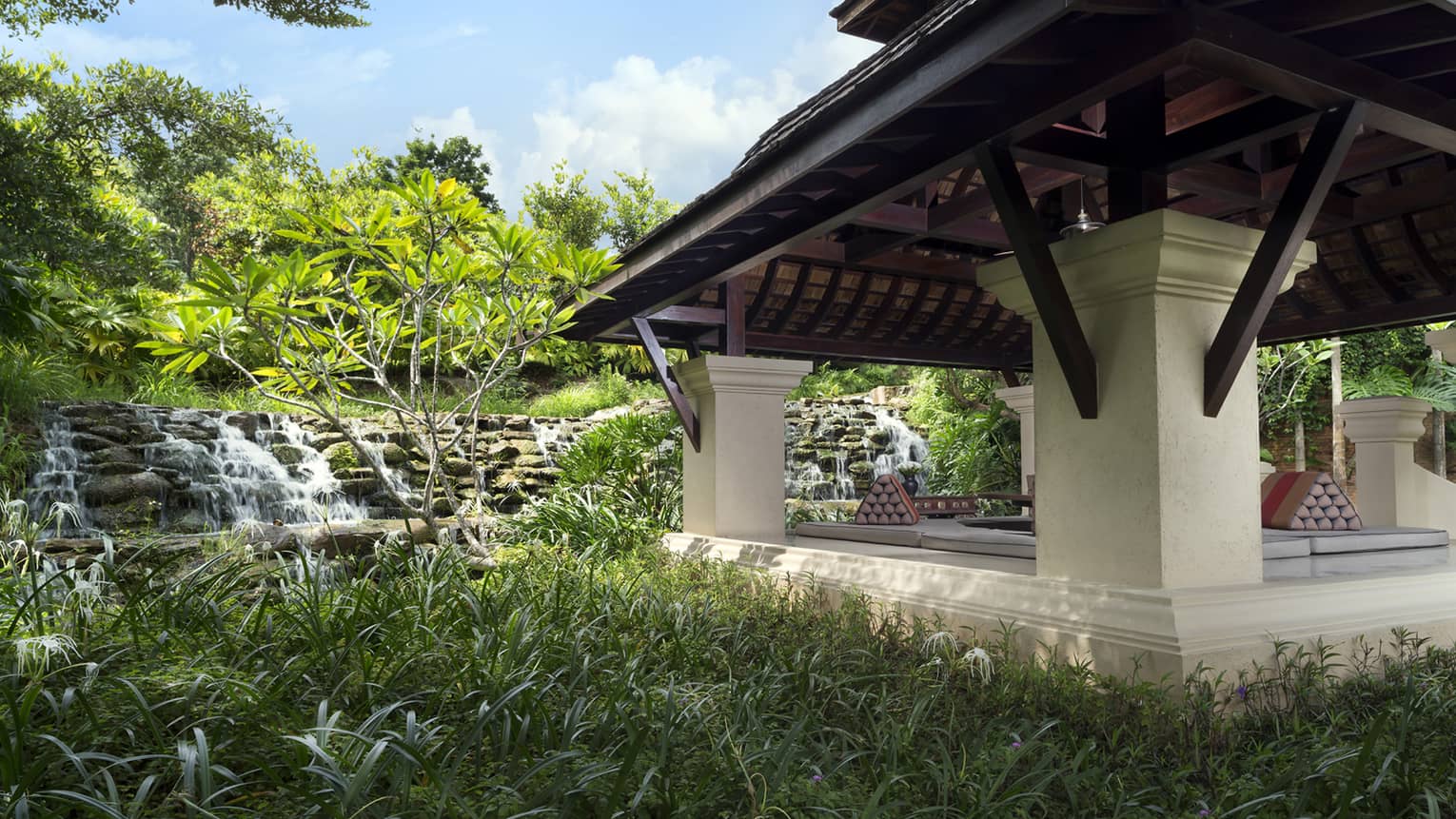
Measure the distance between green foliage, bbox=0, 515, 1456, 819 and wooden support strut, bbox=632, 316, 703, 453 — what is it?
2803 mm

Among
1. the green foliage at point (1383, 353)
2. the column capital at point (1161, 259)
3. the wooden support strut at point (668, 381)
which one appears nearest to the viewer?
the column capital at point (1161, 259)

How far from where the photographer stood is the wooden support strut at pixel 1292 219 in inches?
128

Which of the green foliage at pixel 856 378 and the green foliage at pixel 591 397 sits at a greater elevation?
the green foliage at pixel 856 378

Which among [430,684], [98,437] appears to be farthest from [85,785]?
[98,437]

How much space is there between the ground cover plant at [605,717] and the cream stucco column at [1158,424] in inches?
21.0

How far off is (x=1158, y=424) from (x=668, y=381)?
13.6ft

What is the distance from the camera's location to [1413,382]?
1244 centimetres

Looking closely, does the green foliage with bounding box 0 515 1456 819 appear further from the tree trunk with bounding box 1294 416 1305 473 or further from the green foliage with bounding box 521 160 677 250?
the green foliage with bounding box 521 160 677 250

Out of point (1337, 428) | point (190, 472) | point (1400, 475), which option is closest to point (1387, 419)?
point (1400, 475)

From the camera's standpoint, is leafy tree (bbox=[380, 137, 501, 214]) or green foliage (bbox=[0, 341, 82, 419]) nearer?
green foliage (bbox=[0, 341, 82, 419])

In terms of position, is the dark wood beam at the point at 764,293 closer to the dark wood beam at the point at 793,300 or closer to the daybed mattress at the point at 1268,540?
the dark wood beam at the point at 793,300

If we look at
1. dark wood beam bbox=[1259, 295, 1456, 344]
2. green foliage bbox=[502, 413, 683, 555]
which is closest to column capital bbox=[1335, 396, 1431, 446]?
dark wood beam bbox=[1259, 295, 1456, 344]

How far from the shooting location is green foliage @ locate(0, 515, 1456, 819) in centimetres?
212

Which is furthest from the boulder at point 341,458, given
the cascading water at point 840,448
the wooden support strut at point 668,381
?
the cascading water at point 840,448
